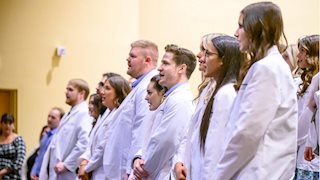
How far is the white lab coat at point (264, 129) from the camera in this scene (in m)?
2.49

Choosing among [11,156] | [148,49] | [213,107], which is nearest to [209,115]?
[213,107]

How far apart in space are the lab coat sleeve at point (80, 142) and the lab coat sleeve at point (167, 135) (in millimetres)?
2047

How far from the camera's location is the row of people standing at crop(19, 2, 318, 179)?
2.51 meters

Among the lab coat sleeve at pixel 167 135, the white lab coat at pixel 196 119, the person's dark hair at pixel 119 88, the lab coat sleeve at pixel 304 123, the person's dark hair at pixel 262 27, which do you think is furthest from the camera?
the person's dark hair at pixel 119 88

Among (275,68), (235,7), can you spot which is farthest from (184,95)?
(235,7)

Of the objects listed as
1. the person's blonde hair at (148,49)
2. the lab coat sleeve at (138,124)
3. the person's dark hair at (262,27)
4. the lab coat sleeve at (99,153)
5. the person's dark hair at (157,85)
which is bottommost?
the lab coat sleeve at (99,153)

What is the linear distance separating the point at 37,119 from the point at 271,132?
6.73 meters

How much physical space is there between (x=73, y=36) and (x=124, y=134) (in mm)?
4657

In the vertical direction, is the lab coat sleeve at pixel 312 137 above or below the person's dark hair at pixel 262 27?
below

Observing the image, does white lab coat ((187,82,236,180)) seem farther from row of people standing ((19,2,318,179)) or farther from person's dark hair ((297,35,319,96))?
person's dark hair ((297,35,319,96))

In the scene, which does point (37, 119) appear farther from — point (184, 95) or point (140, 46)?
point (184, 95)

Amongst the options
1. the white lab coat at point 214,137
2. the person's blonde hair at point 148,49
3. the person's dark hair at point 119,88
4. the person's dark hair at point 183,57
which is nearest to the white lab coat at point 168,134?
the person's dark hair at point 183,57

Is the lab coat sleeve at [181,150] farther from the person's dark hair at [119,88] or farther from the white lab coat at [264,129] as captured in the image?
the person's dark hair at [119,88]

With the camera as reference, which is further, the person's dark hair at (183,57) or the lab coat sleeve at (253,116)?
the person's dark hair at (183,57)
